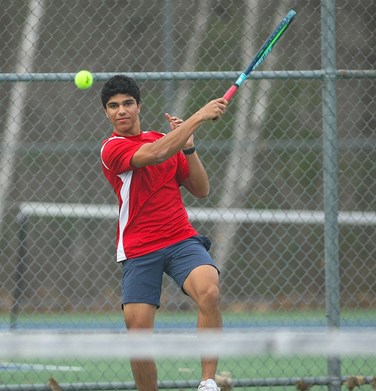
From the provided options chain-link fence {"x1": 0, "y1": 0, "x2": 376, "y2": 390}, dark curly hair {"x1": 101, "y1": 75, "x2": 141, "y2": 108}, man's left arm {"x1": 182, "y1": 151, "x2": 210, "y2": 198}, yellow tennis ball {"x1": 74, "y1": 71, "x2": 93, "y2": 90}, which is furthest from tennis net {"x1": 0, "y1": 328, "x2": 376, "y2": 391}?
chain-link fence {"x1": 0, "y1": 0, "x2": 376, "y2": 390}

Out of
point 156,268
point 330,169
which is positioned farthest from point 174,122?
point 330,169

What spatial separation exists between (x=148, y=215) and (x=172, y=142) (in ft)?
1.49

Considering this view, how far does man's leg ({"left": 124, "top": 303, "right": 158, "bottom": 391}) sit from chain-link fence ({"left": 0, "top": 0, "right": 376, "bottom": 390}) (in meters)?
5.12

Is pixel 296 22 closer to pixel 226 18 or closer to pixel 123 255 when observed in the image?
pixel 226 18

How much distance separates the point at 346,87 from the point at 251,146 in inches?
74.7

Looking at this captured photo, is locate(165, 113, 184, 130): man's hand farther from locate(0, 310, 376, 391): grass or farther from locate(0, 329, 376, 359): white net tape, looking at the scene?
locate(0, 329, 376, 359): white net tape

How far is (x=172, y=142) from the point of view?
15.9ft

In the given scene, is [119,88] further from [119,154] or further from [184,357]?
[184,357]

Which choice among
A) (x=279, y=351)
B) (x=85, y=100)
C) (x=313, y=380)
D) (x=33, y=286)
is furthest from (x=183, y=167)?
(x=85, y=100)

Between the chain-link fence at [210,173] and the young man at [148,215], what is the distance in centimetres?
506

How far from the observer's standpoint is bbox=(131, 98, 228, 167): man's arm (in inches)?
191

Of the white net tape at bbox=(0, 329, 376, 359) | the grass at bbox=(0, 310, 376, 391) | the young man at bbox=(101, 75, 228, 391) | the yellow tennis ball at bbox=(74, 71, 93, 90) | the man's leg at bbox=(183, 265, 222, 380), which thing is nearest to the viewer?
the white net tape at bbox=(0, 329, 376, 359)

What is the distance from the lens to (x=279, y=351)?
2.82m

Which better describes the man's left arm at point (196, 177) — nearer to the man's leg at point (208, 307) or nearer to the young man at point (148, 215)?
→ the young man at point (148, 215)
